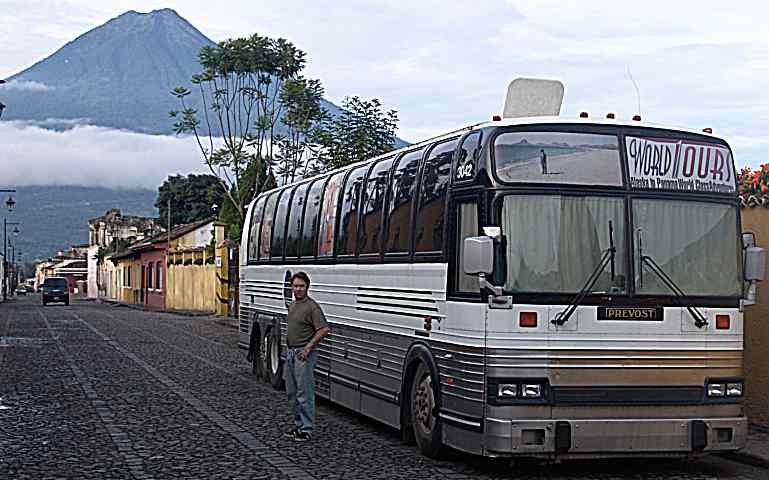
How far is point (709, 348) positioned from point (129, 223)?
412 ft

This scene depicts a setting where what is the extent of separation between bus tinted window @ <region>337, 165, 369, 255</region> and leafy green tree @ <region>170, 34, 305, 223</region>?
88.0 feet

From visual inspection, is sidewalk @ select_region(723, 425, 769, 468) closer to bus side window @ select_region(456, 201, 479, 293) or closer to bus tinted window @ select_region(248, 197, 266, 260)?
bus side window @ select_region(456, 201, 479, 293)

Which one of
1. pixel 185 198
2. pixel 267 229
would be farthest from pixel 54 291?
pixel 267 229

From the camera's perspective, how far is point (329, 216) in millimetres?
15438

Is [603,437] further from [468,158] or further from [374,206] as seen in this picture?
[374,206]

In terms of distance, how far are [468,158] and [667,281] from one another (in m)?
1.99

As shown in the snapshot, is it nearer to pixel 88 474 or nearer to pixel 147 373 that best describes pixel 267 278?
pixel 147 373

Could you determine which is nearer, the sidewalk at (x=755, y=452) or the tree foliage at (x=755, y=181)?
the sidewalk at (x=755, y=452)

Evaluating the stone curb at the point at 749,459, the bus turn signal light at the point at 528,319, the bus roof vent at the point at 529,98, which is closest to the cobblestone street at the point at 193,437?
the stone curb at the point at 749,459

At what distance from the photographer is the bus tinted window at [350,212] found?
14.2 m

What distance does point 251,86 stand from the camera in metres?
42.9

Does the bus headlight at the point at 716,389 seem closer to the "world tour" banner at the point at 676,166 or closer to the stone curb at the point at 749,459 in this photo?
the stone curb at the point at 749,459

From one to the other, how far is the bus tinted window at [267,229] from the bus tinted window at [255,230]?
0.24 meters

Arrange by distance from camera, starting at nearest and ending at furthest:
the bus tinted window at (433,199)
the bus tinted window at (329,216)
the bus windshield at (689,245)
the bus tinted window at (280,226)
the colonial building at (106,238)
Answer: the bus windshield at (689,245), the bus tinted window at (433,199), the bus tinted window at (329,216), the bus tinted window at (280,226), the colonial building at (106,238)
